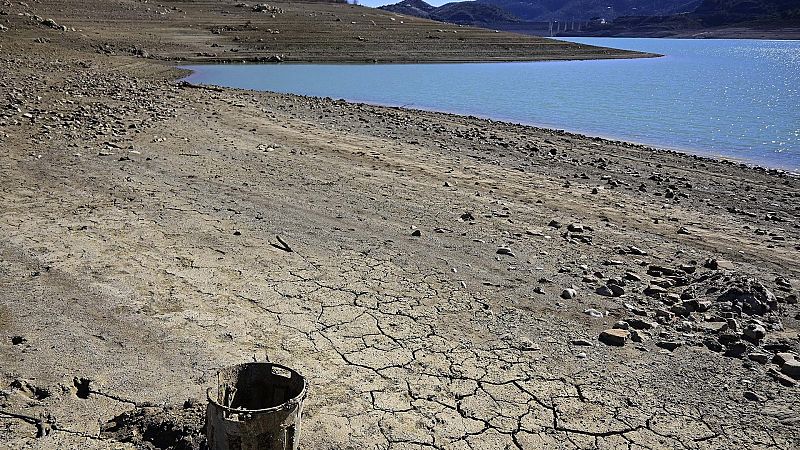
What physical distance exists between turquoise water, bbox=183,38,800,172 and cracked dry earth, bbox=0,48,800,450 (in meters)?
7.47

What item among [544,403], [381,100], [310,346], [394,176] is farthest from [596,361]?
[381,100]

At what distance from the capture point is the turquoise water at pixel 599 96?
1842 cm

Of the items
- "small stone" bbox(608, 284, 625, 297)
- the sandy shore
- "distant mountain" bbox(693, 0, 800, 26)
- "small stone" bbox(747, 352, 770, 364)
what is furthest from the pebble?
"distant mountain" bbox(693, 0, 800, 26)

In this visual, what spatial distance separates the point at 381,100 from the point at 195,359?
20.6m

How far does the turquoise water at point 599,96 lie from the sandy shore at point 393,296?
7.49m

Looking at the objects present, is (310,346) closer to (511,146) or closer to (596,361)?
(596,361)

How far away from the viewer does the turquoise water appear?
18422mm

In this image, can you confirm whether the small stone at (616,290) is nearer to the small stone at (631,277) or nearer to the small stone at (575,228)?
the small stone at (631,277)

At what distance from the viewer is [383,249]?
6941 mm

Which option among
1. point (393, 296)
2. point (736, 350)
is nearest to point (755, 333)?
point (736, 350)

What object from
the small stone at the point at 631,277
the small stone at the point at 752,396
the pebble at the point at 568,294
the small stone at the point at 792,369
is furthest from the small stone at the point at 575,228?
the small stone at the point at 752,396

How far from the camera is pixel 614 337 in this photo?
200 inches

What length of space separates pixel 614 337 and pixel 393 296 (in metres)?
1.75

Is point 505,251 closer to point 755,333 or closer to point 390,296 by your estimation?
point 390,296
